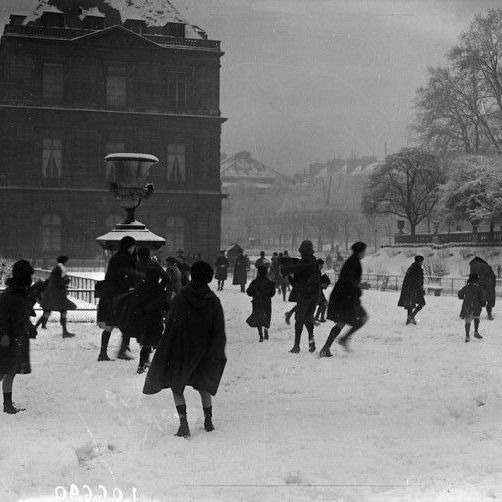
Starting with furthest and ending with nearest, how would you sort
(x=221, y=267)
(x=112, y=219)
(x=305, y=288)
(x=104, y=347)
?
(x=112, y=219) < (x=221, y=267) < (x=305, y=288) < (x=104, y=347)

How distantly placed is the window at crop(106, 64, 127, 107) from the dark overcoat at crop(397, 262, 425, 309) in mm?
35084

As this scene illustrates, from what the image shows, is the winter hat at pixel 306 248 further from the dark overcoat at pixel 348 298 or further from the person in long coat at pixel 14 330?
the person in long coat at pixel 14 330

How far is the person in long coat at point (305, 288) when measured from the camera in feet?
40.1

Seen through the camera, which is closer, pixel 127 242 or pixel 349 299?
pixel 127 242

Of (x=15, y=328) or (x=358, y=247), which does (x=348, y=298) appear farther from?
(x=15, y=328)

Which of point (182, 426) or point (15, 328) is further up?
point (15, 328)

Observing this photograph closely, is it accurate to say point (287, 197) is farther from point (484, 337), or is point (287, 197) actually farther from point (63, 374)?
point (63, 374)

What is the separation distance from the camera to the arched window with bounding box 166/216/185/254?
48.3 m

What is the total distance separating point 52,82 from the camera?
1874 inches

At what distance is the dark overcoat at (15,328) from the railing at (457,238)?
103ft

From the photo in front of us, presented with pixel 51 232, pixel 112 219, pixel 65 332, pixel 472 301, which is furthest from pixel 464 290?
pixel 51 232

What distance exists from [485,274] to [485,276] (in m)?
0.06

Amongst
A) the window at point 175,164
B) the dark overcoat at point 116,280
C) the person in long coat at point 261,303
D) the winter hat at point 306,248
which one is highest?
the window at point 175,164

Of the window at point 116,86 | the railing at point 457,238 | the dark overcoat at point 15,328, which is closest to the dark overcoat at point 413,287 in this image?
the dark overcoat at point 15,328
